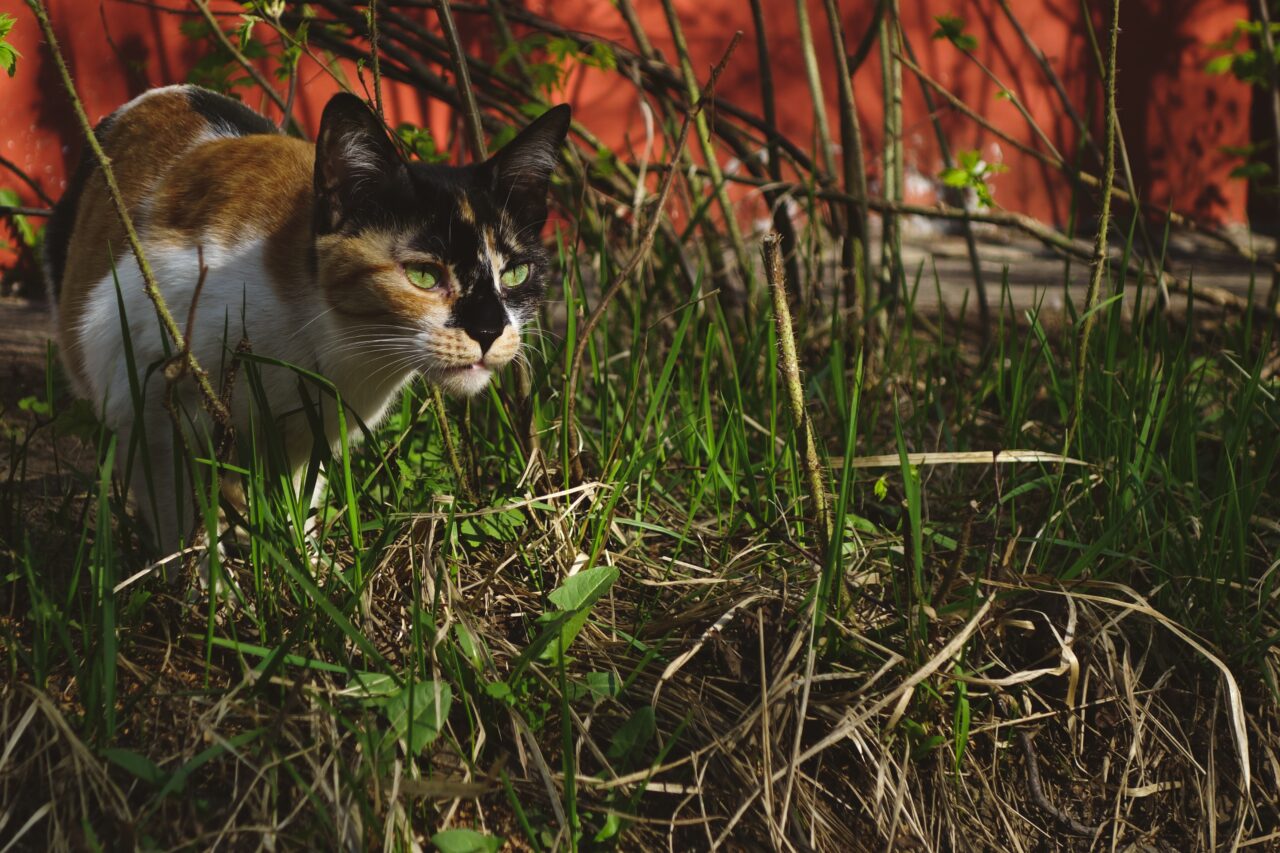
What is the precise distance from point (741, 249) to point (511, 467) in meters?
1.09

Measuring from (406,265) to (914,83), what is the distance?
409 centimetres

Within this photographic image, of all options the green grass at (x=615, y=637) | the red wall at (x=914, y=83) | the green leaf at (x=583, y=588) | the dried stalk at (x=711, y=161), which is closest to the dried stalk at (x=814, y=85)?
the dried stalk at (x=711, y=161)

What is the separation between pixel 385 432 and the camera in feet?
7.34

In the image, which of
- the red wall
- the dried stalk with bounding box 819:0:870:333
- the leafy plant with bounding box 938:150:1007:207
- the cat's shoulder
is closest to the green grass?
the leafy plant with bounding box 938:150:1007:207

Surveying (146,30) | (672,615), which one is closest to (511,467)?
(672,615)

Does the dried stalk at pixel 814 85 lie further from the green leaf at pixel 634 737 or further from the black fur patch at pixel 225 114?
the green leaf at pixel 634 737

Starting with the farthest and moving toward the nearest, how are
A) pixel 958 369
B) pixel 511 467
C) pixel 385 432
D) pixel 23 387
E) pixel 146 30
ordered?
pixel 146 30 → pixel 958 369 → pixel 23 387 → pixel 385 432 → pixel 511 467

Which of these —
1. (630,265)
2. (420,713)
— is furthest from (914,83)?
(420,713)

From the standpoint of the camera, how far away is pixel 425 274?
1.79m

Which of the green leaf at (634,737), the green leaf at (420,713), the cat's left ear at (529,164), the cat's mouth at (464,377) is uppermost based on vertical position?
the cat's left ear at (529,164)

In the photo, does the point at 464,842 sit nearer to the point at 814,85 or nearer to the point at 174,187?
the point at 174,187

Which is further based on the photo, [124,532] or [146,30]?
[146,30]

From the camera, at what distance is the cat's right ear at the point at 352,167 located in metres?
1.67

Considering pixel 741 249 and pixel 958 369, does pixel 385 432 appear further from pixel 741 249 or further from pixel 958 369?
pixel 958 369
